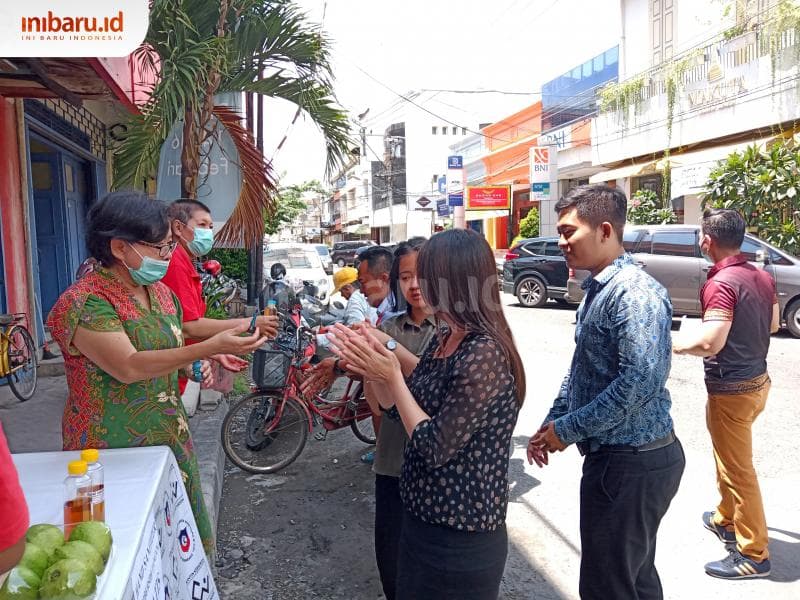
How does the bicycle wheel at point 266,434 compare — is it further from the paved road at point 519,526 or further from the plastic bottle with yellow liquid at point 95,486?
the plastic bottle with yellow liquid at point 95,486

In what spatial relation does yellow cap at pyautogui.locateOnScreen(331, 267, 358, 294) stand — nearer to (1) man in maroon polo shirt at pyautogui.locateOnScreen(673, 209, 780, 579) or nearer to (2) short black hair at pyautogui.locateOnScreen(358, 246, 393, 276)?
(2) short black hair at pyautogui.locateOnScreen(358, 246, 393, 276)

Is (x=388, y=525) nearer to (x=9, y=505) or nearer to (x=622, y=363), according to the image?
(x=622, y=363)

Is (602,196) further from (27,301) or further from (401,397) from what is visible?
(27,301)

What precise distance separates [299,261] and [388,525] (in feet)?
43.0

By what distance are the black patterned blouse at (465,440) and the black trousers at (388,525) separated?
0.75 m

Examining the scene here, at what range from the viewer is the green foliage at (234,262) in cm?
1263

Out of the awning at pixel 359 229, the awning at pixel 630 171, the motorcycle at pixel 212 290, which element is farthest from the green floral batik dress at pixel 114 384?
the awning at pixel 359 229

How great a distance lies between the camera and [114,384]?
235 cm

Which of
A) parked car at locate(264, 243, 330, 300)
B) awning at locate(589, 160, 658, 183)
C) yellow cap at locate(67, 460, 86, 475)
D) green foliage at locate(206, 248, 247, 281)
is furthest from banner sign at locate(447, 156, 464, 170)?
yellow cap at locate(67, 460, 86, 475)

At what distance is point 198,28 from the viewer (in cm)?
612

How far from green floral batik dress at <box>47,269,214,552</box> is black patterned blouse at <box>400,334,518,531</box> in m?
1.02

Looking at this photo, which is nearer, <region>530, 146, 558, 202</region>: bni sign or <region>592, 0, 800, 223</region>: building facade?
<region>592, 0, 800, 223</region>: building facade

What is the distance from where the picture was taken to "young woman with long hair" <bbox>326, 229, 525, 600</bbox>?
6.27 feet

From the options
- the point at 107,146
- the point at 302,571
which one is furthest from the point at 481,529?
the point at 107,146
